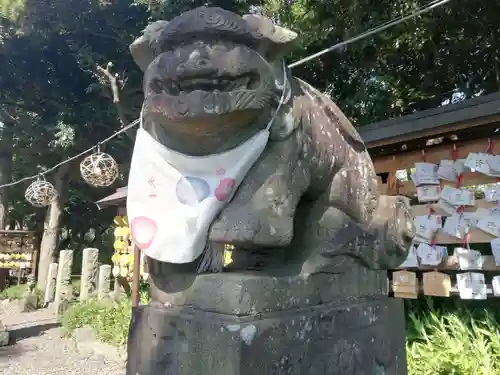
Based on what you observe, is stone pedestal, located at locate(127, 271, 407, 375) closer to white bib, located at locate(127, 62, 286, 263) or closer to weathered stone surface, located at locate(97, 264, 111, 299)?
white bib, located at locate(127, 62, 286, 263)

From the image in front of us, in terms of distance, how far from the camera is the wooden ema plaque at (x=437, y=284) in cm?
398

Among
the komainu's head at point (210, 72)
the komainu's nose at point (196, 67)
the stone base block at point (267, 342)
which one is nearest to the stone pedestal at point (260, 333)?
the stone base block at point (267, 342)

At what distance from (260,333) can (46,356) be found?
18.3 feet

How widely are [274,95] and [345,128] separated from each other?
1.87ft

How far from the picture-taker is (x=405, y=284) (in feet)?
13.9

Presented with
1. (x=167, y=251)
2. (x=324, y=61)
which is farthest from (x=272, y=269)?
(x=324, y=61)

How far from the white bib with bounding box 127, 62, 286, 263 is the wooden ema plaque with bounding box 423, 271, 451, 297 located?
2963 mm

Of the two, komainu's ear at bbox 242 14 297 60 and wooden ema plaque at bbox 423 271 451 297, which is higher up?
komainu's ear at bbox 242 14 297 60

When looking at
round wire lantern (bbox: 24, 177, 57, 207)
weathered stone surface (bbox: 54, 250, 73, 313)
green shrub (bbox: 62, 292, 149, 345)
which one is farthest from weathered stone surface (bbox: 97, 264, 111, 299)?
round wire lantern (bbox: 24, 177, 57, 207)

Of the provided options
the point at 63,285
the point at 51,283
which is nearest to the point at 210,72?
the point at 63,285

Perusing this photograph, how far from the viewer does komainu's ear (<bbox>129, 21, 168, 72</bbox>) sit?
1710 millimetres

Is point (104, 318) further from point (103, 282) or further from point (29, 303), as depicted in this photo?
point (29, 303)

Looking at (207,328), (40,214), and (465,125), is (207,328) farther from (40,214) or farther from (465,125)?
(40,214)

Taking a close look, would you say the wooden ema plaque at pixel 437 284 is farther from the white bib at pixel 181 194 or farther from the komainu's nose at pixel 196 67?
the komainu's nose at pixel 196 67
